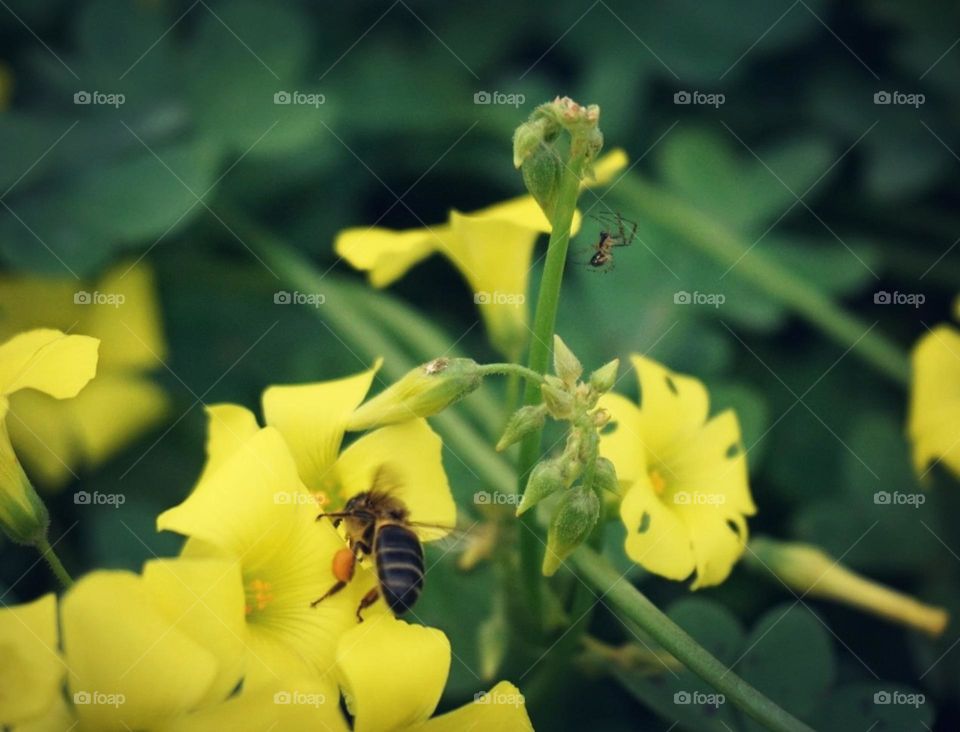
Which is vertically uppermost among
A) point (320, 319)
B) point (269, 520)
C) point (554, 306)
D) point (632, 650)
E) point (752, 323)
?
point (554, 306)

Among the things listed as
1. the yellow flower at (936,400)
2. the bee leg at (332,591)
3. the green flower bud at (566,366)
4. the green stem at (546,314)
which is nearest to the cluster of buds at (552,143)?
the green stem at (546,314)

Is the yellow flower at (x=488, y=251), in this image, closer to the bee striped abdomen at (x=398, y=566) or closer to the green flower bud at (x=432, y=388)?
the green flower bud at (x=432, y=388)

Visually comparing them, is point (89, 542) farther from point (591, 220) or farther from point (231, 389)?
point (591, 220)

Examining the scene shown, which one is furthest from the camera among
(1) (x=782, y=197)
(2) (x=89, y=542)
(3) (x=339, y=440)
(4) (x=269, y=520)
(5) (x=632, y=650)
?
(1) (x=782, y=197)

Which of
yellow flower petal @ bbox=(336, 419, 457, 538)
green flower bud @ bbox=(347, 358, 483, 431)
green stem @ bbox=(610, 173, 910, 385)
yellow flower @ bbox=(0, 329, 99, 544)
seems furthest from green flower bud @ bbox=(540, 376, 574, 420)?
green stem @ bbox=(610, 173, 910, 385)

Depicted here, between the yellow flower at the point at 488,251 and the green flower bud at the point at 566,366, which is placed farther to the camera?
the yellow flower at the point at 488,251

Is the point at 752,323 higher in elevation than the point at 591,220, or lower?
lower

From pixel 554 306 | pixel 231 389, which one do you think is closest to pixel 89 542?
pixel 231 389
